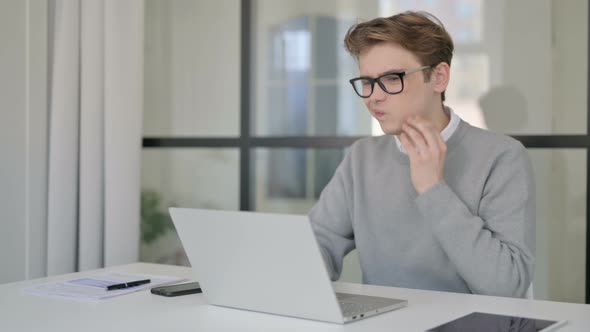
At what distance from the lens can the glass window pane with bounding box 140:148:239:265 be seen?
3.41 metres

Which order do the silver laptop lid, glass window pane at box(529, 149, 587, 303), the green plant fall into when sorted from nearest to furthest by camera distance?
the silver laptop lid → glass window pane at box(529, 149, 587, 303) → the green plant

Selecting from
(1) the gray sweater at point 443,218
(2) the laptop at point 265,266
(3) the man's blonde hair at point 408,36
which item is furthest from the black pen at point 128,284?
(3) the man's blonde hair at point 408,36

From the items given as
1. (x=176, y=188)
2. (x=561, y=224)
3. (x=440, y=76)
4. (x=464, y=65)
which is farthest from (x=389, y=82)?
(x=176, y=188)

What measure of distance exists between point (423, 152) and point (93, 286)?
80 centimetres

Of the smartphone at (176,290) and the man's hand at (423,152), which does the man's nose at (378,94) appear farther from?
the smartphone at (176,290)

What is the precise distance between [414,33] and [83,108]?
1672 mm

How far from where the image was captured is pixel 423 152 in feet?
6.10

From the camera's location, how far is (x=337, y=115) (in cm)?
317

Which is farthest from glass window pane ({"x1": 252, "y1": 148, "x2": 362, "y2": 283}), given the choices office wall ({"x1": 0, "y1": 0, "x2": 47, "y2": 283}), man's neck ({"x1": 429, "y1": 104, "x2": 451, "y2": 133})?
man's neck ({"x1": 429, "y1": 104, "x2": 451, "y2": 133})

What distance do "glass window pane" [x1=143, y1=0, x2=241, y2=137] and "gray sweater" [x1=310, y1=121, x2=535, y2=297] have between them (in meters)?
1.26

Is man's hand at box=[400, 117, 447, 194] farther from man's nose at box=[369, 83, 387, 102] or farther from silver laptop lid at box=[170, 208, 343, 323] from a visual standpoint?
silver laptop lid at box=[170, 208, 343, 323]

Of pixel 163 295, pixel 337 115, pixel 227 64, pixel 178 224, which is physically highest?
pixel 227 64

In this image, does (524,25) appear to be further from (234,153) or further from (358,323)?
(358,323)

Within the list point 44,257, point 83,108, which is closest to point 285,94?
point 83,108
